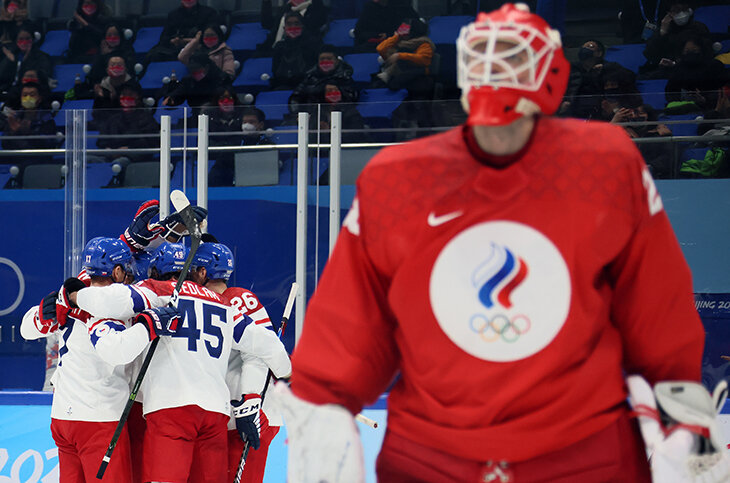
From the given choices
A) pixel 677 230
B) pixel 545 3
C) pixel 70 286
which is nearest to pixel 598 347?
pixel 70 286

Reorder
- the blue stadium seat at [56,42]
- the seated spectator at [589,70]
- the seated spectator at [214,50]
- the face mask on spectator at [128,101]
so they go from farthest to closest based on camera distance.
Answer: the blue stadium seat at [56,42], the seated spectator at [214,50], the face mask on spectator at [128,101], the seated spectator at [589,70]

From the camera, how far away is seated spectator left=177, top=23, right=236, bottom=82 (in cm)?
815

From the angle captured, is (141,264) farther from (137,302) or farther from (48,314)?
(137,302)

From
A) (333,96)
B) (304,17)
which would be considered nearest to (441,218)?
(333,96)

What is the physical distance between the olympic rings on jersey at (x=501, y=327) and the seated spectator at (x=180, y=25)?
772 cm

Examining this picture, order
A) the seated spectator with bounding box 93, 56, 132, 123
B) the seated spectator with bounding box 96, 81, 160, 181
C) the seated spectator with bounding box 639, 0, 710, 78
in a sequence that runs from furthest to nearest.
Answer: the seated spectator with bounding box 93, 56, 132, 123 < the seated spectator with bounding box 639, 0, 710, 78 < the seated spectator with bounding box 96, 81, 160, 181

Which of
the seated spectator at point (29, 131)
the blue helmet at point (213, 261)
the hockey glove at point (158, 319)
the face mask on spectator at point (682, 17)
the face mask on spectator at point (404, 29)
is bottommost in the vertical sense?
the hockey glove at point (158, 319)

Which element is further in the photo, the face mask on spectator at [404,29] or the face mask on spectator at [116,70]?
the face mask on spectator at [116,70]

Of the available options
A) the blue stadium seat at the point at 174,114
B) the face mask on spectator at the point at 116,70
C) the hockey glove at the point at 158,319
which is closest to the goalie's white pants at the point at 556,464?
the hockey glove at the point at 158,319

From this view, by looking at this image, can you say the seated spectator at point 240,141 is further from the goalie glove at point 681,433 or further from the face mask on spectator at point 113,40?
the goalie glove at point 681,433

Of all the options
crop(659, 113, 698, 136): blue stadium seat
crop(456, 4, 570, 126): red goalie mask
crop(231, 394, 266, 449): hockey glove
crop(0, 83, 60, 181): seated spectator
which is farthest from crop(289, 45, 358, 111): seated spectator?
crop(456, 4, 570, 126): red goalie mask

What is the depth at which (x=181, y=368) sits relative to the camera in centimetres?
327

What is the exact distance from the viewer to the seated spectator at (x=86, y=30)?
8.94 metres

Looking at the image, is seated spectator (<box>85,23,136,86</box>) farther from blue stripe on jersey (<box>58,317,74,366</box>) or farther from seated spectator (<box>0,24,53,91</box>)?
blue stripe on jersey (<box>58,317,74,366</box>)
